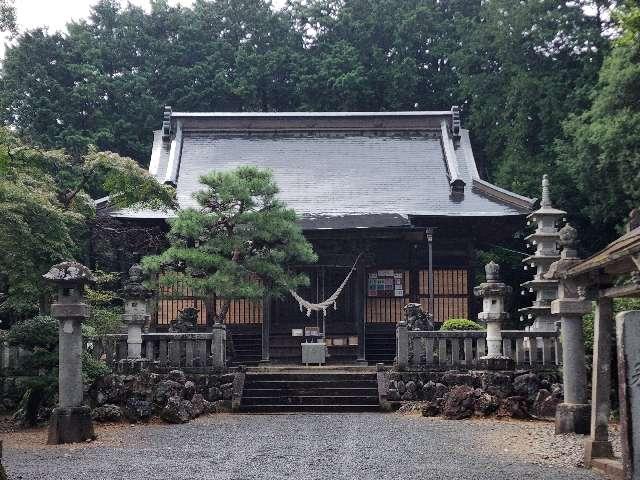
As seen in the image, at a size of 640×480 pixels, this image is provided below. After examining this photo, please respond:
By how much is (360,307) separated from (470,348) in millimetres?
5842

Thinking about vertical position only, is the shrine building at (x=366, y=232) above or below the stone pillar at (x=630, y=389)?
above

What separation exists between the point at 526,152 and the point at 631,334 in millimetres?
22118

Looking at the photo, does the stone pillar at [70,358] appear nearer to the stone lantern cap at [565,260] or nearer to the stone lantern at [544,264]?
the stone lantern cap at [565,260]

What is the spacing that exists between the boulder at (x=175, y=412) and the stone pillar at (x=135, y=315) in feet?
5.35

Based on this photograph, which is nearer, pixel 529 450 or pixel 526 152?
pixel 529 450

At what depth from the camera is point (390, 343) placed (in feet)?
72.0

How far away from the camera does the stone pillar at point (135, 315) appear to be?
48.1 ft

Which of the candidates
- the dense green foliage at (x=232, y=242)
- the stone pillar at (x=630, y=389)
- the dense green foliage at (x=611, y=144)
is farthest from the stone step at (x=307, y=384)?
the dense green foliage at (x=611, y=144)

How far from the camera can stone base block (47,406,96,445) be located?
10781mm

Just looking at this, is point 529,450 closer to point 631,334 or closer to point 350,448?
point 350,448

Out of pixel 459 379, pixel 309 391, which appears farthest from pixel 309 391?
pixel 459 379

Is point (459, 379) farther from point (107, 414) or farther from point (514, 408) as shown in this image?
point (107, 414)

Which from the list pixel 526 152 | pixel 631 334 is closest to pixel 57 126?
pixel 526 152

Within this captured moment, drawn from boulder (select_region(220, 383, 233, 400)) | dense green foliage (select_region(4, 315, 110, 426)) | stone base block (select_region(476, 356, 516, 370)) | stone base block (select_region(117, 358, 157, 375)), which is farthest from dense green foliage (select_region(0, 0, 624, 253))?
dense green foliage (select_region(4, 315, 110, 426))
